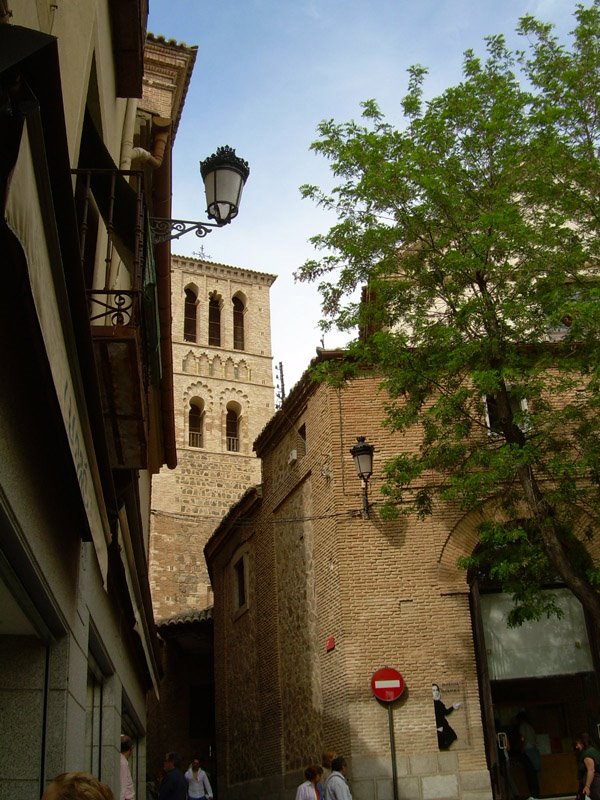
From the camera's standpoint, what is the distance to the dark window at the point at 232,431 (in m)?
41.5

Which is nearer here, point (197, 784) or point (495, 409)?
point (495, 409)

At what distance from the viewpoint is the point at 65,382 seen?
12.5ft

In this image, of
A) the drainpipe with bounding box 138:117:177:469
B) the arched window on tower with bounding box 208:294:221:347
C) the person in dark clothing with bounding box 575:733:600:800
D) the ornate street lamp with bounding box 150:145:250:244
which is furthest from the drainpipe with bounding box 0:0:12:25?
the arched window on tower with bounding box 208:294:221:347

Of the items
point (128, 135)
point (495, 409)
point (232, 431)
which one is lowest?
point (495, 409)

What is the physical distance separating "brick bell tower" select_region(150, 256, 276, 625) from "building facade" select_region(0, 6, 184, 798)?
24.9m

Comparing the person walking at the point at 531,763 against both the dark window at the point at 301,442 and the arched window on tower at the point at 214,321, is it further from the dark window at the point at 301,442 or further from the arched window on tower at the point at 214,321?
the arched window on tower at the point at 214,321

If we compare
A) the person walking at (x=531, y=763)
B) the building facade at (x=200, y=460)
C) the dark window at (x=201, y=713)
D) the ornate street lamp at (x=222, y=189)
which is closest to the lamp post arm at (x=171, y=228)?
the ornate street lamp at (x=222, y=189)

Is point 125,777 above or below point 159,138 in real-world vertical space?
below

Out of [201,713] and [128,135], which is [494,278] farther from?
[201,713]

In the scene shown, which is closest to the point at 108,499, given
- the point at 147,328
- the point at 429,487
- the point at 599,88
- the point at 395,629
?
the point at 147,328

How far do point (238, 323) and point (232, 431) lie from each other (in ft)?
20.8

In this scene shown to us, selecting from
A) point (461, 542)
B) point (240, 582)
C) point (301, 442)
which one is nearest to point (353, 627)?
point (461, 542)

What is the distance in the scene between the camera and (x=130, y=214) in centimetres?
742

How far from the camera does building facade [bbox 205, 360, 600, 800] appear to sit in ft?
43.9
